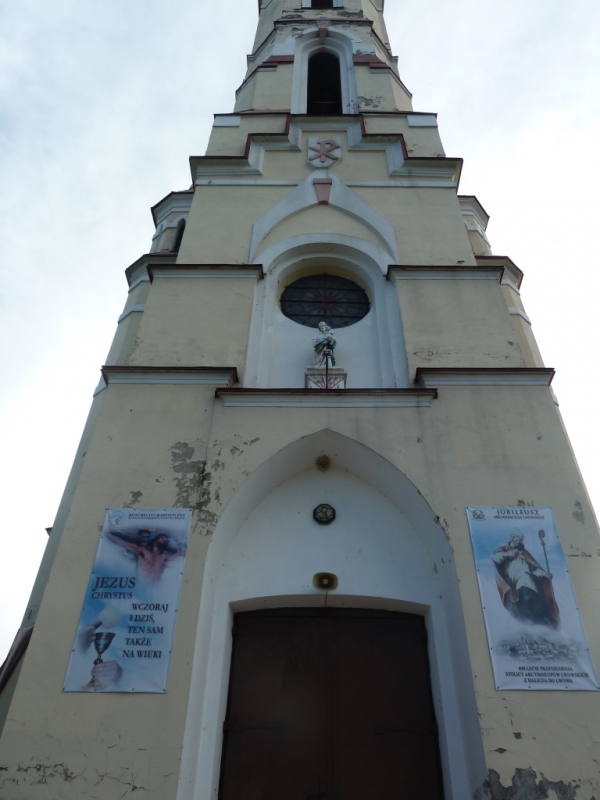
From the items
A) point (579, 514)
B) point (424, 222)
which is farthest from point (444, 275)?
point (579, 514)

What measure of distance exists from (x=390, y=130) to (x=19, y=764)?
1107 cm

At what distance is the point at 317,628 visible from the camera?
5.95 metres

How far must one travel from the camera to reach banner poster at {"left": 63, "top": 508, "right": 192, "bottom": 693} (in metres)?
5.02

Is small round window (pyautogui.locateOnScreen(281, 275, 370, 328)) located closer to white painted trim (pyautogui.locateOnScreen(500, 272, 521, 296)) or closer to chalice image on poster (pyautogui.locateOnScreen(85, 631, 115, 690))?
white painted trim (pyautogui.locateOnScreen(500, 272, 521, 296))

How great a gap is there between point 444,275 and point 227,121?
5.95 m

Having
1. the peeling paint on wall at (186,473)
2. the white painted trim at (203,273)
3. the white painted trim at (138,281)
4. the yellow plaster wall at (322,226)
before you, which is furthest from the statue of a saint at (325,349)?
the white painted trim at (138,281)

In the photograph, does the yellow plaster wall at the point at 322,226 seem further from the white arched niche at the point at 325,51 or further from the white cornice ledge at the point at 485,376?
the white arched niche at the point at 325,51

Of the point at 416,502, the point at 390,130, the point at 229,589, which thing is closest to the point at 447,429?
the point at 416,502

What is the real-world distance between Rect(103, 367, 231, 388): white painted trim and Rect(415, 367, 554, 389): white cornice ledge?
2238 millimetres

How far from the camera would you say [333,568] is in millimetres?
6109

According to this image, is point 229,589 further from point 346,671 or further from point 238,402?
point 238,402

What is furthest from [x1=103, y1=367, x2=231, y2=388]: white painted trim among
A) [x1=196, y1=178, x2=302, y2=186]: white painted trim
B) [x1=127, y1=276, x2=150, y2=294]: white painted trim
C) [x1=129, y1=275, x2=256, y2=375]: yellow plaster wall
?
[x1=196, y1=178, x2=302, y2=186]: white painted trim

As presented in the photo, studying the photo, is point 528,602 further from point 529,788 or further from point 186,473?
point 186,473

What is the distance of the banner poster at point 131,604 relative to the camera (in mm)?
5023
